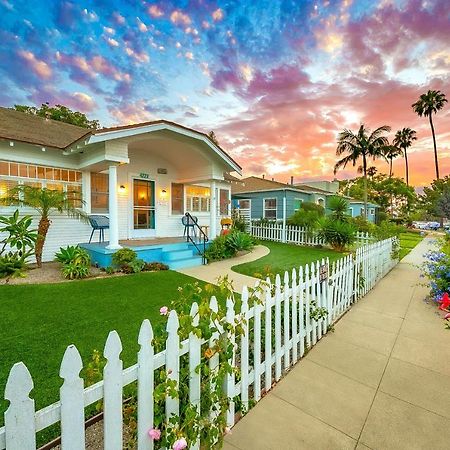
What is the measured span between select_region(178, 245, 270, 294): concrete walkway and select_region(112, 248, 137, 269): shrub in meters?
1.54

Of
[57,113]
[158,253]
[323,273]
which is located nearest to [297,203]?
[158,253]

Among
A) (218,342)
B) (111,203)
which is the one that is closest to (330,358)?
(218,342)

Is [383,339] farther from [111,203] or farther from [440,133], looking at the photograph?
[440,133]

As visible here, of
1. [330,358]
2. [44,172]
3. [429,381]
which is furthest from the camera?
[44,172]

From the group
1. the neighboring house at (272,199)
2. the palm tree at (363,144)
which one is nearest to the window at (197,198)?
the neighboring house at (272,199)

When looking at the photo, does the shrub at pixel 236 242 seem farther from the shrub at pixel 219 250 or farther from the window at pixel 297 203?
the window at pixel 297 203

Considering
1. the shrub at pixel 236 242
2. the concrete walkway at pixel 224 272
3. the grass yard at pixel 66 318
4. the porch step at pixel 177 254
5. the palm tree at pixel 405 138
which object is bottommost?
the concrete walkway at pixel 224 272

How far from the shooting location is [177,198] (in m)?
11.9

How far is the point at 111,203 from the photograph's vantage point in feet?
25.1

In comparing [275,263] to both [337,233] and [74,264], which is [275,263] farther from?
[74,264]

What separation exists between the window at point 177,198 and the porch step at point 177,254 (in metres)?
3.27

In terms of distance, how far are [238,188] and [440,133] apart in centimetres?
2808

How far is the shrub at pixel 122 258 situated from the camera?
7.13 m

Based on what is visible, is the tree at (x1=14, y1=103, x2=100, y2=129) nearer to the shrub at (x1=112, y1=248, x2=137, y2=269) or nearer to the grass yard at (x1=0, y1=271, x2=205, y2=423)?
the shrub at (x1=112, y1=248, x2=137, y2=269)
